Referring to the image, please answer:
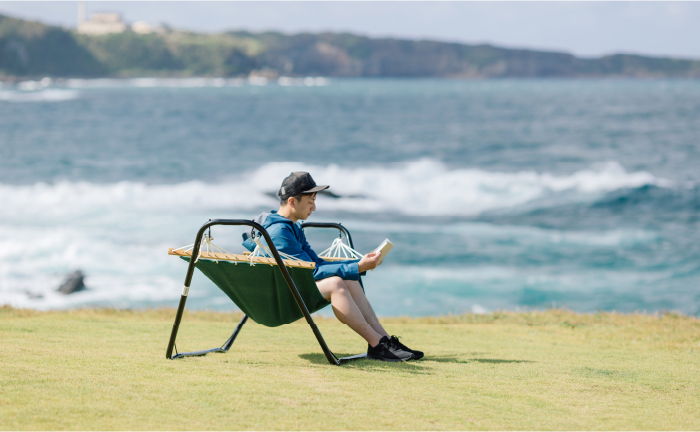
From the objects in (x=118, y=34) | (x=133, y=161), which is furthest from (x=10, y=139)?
(x=118, y=34)

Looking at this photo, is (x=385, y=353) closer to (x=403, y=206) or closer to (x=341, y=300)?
(x=341, y=300)

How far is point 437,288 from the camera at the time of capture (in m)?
18.7

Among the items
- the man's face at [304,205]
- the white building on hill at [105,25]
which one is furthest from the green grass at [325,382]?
the white building on hill at [105,25]

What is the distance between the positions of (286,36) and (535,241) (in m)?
183

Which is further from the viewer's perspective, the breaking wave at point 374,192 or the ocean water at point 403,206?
the breaking wave at point 374,192

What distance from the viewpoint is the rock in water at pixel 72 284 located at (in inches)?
656

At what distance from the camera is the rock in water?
1667 centimetres

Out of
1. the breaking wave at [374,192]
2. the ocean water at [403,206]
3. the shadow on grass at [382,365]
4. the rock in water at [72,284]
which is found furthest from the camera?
the breaking wave at [374,192]

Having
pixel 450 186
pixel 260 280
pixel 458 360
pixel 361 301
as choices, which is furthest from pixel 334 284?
pixel 450 186

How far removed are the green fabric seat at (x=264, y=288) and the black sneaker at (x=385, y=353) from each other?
527 millimetres

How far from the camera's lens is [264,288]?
500cm

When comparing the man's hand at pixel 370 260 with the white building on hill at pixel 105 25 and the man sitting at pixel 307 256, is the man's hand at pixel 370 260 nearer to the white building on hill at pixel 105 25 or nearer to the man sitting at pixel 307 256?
the man sitting at pixel 307 256

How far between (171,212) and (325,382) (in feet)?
78.8

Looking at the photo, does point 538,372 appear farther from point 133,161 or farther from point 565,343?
point 133,161
